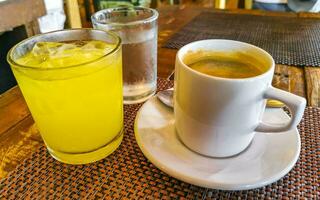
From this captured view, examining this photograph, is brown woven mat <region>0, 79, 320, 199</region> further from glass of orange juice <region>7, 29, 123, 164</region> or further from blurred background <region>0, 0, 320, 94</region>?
blurred background <region>0, 0, 320, 94</region>

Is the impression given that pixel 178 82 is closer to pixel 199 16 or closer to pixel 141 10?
pixel 141 10

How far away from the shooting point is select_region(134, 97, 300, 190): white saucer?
40 cm

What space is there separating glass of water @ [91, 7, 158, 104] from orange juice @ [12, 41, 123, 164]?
0.11 metres

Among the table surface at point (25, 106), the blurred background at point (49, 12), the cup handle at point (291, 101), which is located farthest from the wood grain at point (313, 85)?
the blurred background at point (49, 12)

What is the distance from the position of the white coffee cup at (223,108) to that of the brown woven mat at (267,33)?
0.44 metres

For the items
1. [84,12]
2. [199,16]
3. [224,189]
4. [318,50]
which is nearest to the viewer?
[224,189]

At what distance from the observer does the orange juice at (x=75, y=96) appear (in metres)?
0.42

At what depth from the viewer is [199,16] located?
4.00ft

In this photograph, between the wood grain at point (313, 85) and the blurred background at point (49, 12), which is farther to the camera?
the blurred background at point (49, 12)

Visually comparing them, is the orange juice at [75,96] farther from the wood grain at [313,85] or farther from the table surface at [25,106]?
the wood grain at [313,85]

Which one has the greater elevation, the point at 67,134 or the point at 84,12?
the point at 67,134

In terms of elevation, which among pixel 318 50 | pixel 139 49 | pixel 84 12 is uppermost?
pixel 139 49

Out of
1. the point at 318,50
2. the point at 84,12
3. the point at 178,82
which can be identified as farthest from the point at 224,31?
the point at 84,12

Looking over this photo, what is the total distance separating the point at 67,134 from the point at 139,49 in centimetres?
26
